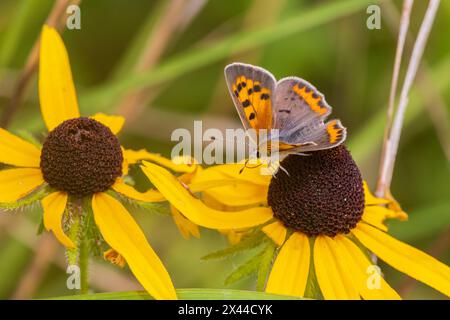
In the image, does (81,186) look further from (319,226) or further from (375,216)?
(375,216)

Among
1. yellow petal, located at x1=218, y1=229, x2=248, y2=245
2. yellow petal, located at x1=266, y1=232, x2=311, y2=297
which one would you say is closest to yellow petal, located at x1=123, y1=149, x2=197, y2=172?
yellow petal, located at x1=218, y1=229, x2=248, y2=245

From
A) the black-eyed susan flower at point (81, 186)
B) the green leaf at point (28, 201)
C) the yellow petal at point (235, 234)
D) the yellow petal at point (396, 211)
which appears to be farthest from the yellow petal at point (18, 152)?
the yellow petal at point (396, 211)

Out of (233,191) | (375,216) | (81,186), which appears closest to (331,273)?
(375,216)

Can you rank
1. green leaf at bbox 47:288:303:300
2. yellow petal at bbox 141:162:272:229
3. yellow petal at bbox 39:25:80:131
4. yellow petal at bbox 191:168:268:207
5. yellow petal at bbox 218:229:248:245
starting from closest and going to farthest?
green leaf at bbox 47:288:303:300
yellow petal at bbox 141:162:272:229
yellow petal at bbox 218:229:248:245
yellow petal at bbox 191:168:268:207
yellow petal at bbox 39:25:80:131

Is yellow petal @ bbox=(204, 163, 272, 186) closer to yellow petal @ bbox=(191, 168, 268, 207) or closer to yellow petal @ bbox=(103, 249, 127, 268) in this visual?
yellow petal @ bbox=(191, 168, 268, 207)

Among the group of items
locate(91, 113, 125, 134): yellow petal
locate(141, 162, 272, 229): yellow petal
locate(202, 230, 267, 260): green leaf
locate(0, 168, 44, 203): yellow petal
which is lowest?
locate(202, 230, 267, 260): green leaf

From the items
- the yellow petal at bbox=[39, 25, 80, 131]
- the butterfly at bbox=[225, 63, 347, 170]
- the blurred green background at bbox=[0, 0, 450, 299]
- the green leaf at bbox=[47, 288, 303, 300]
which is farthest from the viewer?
the blurred green background at bbox=[0, 0, 450, 299]
